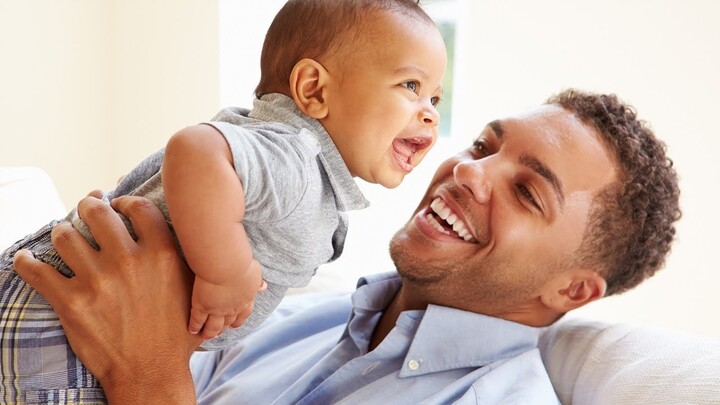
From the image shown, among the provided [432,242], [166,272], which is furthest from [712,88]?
[166,272]

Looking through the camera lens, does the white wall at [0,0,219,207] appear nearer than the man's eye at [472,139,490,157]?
No

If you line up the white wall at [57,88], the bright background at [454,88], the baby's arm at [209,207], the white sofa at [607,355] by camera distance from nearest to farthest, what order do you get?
the baby's arm at [209,207] → the white sofa at [607,355] → the bright background at [454,88] → the white wall at [57,88]

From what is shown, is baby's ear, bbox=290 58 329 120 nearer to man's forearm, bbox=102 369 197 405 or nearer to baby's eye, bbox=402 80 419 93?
baby's eye, bbox=402 80 419 93

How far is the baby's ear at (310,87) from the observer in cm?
133

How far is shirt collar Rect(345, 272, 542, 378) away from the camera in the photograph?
5.75 feet

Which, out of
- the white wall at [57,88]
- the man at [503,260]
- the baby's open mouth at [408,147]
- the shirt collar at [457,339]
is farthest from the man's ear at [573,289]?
the white wall at [57,88]

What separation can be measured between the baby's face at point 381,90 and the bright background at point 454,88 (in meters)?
1.27

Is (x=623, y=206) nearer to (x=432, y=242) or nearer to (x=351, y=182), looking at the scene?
(x=432, y=242)

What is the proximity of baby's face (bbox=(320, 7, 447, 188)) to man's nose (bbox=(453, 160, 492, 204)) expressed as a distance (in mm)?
460

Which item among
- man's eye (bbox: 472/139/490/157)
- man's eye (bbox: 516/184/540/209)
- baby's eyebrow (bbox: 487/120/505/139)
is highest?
baby's eyebrow (bbox: 487/120/505/139)

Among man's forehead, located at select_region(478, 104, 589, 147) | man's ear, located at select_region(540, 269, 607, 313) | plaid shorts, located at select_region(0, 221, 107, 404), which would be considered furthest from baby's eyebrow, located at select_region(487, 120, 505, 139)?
plaid shorts, located at select_region(0, 221, 107, 404)

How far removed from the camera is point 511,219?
182cm

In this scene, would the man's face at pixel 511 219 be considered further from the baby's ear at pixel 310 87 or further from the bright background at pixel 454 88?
the bright background at pixel 454 88

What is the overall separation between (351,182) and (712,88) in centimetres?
248
